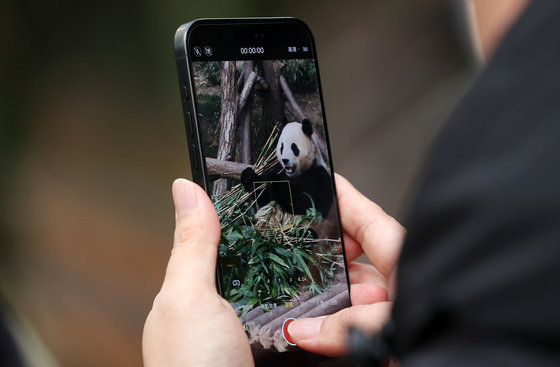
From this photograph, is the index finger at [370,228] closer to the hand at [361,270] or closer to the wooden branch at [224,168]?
the hand at [361,270]

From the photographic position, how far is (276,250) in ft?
1.74

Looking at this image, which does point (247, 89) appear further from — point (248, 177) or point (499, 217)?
point (499, 217)

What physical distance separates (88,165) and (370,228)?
0.38m

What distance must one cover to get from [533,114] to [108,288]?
2.28ft

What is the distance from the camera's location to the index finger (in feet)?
1.93

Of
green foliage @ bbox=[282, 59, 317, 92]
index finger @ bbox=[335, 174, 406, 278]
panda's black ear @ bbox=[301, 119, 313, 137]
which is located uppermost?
green foliage @ bbox=[282, 59, 317, 92]

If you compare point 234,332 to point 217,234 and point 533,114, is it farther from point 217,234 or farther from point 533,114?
point 533,114

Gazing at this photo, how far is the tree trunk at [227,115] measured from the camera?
511mm

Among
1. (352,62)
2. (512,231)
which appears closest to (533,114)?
(512,231)

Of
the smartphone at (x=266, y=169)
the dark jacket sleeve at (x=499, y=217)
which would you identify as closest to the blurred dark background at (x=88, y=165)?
the smartphone at (x=266, y=169)

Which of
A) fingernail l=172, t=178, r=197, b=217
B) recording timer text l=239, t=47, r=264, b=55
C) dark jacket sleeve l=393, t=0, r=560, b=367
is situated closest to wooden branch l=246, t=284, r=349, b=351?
fingernail l=172, t=178, r=197, b=217

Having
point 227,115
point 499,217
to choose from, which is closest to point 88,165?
point 227,115

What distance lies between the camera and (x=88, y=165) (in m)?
0.71

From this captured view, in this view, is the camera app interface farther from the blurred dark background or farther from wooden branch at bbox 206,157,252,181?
the blurred dark background
